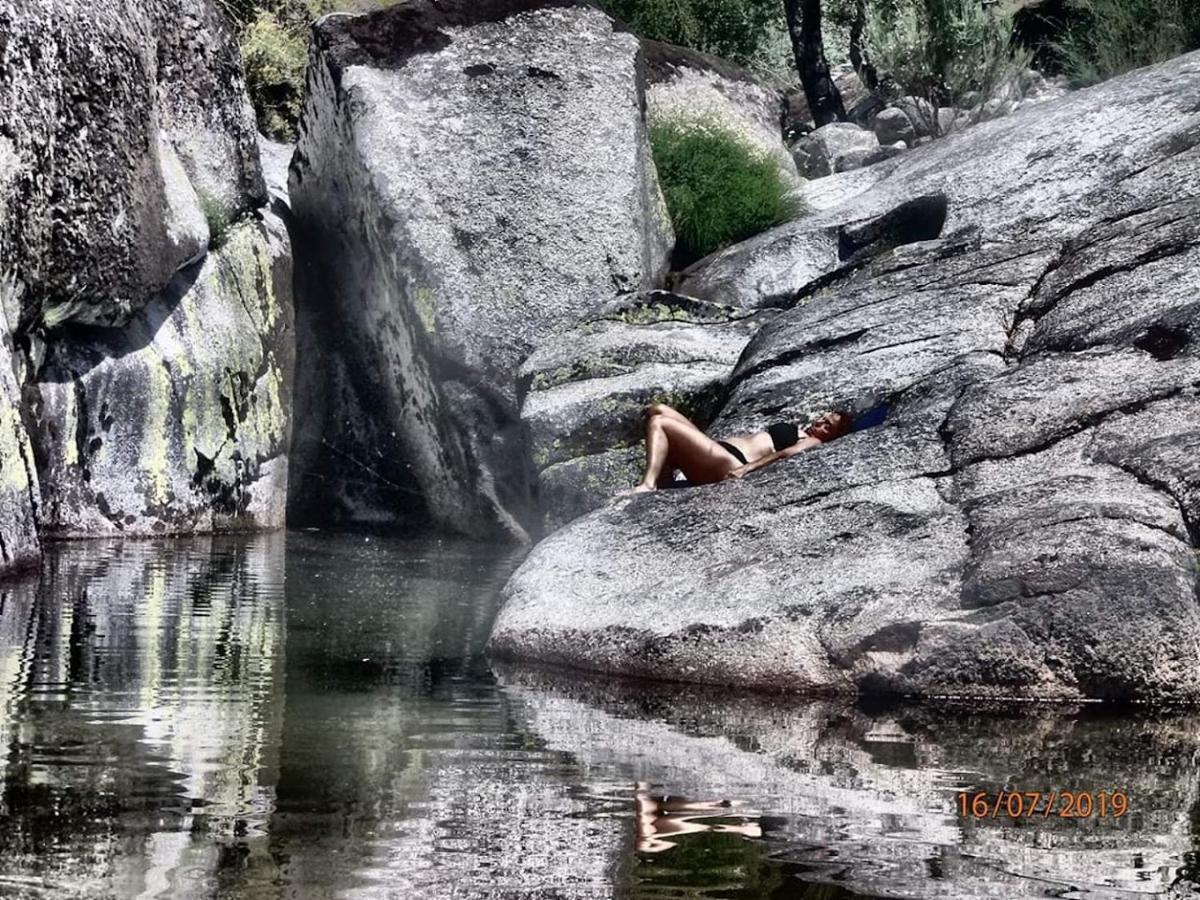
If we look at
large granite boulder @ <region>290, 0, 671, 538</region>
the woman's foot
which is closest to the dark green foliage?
large granite boulder @ <region>290, 0, 671, 538</region>

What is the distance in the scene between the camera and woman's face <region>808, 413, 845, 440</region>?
9266 mm

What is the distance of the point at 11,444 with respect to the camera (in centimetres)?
966

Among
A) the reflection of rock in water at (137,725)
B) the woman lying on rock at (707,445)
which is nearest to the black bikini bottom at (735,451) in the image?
the woman lying on rock at (707,445)

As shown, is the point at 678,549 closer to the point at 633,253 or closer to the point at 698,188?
the point at 633,253

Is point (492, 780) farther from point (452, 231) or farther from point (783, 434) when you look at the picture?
point (452, 231)

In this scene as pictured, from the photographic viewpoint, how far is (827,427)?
9312 millimetres

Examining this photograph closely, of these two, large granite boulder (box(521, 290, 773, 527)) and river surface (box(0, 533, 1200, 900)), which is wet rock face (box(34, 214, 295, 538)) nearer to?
large granite boulder (box(521, 290, 773, 527))

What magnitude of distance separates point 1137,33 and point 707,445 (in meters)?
12.2

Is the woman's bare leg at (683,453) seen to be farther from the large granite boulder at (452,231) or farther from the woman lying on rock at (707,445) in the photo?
the large granite boulder at (452,231)

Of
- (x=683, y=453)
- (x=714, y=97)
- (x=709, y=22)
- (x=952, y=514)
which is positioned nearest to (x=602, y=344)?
(x=683, y=453)

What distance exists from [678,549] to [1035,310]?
3.03 meters

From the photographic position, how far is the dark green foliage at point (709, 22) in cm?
2439
